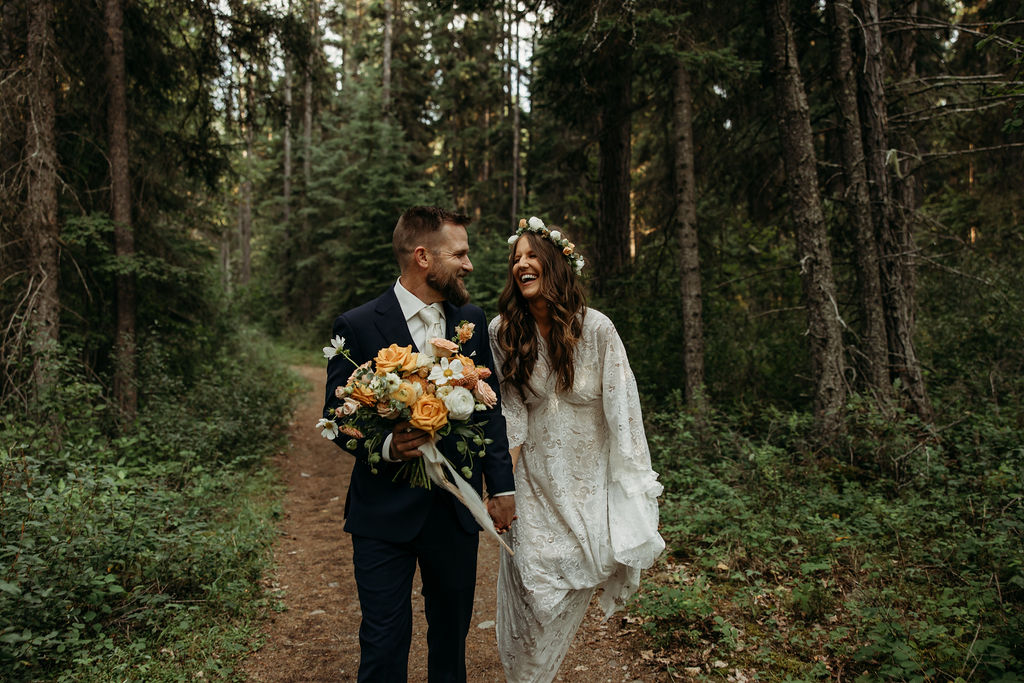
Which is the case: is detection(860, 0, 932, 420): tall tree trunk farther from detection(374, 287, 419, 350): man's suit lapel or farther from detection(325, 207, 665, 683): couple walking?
detection(374, 287, 419, 350): man's suit lapel

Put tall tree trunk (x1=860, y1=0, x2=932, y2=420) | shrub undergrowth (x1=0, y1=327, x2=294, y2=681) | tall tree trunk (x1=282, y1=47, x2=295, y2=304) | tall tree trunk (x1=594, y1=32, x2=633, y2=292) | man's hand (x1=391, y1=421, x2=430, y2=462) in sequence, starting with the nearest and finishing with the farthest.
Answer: man's hand (x1=391, y1=421, x2=430, y2=462)
shrub undergrowth (x1=0, y1=327, x2=294, y2=681)
tall tree trunk (x1=860, y1=0, x2=932, y2=420)
tall tree trunk (x1=594, y1=32, x2=633, y2=292)
tall tree trunk (x1=282, y1=47, x2=295, y2=304)

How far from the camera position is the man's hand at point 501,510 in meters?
2.90

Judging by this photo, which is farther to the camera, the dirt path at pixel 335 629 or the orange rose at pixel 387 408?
the dirt path at pixel 335 629

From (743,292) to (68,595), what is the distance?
11.0 m

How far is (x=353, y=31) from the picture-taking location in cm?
3145

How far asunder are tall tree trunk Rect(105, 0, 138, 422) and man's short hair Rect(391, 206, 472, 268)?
268 inches

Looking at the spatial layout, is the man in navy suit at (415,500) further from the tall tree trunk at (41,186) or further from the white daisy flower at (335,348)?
the tall tree trunk at (41,186)

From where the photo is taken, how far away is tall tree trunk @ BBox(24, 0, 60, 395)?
6.95m

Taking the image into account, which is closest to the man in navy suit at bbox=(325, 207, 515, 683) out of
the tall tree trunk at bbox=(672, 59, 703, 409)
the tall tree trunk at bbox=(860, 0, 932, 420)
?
the tall tree trunk at bbox=(672, 59, 703, 409)

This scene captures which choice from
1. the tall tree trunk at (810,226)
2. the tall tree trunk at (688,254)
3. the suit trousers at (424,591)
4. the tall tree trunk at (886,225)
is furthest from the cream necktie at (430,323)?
the tall tree trunk at (886,225)

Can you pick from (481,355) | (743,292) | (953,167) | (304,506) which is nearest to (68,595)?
(481,355)

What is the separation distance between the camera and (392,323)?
9.34ft

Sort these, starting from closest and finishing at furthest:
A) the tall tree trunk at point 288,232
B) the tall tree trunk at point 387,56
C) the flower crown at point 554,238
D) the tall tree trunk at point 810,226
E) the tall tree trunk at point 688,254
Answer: the flower crown at point 554,238, the tall tree trunk at point 810,226, the tall tree trunk at point 688,254, the tall tree trunk at point 387,56, the tall tree trunk at point 288,232

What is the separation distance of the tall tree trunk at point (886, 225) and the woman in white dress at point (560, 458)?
18.2ft
